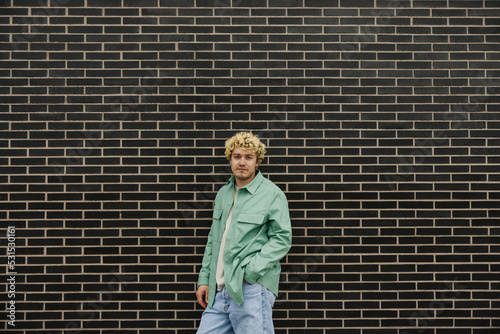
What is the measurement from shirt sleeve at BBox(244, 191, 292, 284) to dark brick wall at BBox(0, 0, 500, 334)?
970 millimetres

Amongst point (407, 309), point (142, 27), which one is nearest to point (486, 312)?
point (407, 309)

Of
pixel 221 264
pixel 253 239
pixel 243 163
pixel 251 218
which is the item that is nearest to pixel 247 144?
pixel 243 163

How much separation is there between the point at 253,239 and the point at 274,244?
0.55 ft

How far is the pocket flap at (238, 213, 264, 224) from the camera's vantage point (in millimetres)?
2822

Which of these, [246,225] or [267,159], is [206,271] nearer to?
[246,225]

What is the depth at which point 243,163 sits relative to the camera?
115 inches

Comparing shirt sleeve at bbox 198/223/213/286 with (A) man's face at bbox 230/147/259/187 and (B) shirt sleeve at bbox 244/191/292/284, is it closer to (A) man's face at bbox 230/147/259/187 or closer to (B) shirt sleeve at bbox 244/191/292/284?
(B) shirt sleeve at bbox 244/191/292/284

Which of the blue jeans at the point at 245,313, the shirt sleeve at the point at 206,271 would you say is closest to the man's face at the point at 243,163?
the shirt sleeve at the point at 206,271

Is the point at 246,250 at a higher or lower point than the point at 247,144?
lower

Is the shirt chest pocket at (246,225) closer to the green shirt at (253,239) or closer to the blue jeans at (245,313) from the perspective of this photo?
the green shirt at (253,239)

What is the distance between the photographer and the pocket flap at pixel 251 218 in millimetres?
2822

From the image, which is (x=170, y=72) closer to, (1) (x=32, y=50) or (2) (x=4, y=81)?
(1) (x=32, y=50)

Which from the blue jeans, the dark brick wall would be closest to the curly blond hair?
the dark brick wall

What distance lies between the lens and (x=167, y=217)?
12.6 ft
